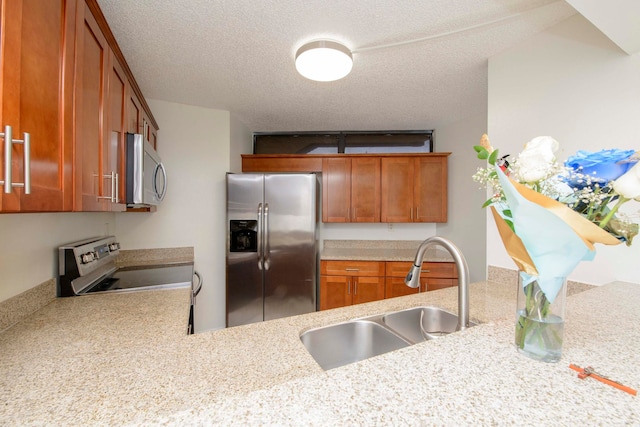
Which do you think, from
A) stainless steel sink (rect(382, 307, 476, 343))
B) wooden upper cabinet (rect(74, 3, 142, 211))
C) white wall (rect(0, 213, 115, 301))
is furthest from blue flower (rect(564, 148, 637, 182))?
white wall (rect(0, 213, 115, 301))

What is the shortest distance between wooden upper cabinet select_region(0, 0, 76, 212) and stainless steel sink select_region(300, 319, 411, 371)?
93cm

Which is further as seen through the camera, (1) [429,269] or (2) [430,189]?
(2) [430,189]

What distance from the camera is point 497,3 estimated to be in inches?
50.6

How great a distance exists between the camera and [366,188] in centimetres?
311

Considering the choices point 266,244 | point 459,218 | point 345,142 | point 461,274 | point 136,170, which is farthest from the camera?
point 345,142

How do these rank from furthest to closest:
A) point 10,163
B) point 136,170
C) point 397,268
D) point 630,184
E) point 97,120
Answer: point 397,268 < point 136,170 < point 97,120 < point 10,163 < point 630,184

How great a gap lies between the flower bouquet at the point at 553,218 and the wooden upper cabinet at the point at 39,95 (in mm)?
1043

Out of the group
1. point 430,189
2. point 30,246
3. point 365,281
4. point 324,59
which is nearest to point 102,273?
point 30,246

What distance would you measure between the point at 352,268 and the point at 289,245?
75 centimetres

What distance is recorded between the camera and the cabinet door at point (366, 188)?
310 cm

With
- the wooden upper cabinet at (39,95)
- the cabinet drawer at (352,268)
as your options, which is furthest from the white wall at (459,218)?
the wooden upper cabinet at (39,95)

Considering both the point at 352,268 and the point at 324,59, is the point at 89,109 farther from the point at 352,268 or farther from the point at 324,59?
the point at 352,268

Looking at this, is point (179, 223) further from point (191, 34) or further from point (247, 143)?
point (191, 34)

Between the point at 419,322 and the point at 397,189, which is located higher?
the point at 397,189
